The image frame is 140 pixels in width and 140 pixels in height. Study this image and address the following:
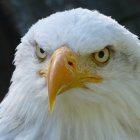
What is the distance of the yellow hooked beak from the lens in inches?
106

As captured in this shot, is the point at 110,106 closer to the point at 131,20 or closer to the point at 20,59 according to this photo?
the point at 20,59

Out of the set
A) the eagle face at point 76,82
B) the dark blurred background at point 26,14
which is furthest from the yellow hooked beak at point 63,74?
the dark blurred background at point 26,14

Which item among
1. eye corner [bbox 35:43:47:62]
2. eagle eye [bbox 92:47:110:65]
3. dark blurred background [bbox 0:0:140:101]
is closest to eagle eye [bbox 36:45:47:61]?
eye corner [bbox 35:43:47:62]

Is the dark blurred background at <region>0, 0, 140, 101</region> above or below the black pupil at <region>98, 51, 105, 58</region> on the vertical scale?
above

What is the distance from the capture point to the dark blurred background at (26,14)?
5.83 m

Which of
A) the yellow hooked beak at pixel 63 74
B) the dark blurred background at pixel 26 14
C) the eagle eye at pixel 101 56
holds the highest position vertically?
the dark blurred background at pixel 26 14

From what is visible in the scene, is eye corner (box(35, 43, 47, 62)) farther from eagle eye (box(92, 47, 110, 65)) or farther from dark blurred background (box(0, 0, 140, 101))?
dark blurred background (box(0, 0, 140, 101))

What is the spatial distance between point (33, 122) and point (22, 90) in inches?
6.2

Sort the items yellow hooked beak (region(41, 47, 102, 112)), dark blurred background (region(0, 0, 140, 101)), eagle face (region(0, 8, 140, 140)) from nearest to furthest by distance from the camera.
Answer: yellow hooked beak (region(41, 47, 102, 112)), eagle face (region(0, 8, 140, 140)), dark blurred background (region(0, 0, 140, 101))

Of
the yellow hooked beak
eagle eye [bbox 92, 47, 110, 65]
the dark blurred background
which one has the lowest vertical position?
the yellow hooked beak

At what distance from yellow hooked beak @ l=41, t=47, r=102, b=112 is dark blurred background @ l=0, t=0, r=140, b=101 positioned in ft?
9.73

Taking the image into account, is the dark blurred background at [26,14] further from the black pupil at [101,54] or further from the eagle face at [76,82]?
the black pupil at [101,54]

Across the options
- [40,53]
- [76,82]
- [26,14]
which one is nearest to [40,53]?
[40,53]

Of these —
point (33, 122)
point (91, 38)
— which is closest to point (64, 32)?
point (91, 38)
